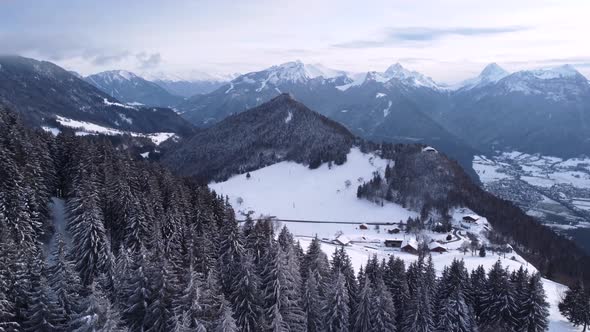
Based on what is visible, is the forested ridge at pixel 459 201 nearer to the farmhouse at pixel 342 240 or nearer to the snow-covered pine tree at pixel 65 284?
the farmhouse at pixel 342 240

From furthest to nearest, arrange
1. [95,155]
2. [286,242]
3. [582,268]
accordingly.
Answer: [582,268]
[95,155]
[286,242]

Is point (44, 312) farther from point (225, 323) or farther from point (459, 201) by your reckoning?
point (459, 201)

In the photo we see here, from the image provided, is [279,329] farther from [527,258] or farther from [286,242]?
[527,258]

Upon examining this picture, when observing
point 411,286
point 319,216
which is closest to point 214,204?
point 411,286

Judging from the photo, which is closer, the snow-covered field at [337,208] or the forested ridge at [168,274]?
the forested ridge at [168,274]

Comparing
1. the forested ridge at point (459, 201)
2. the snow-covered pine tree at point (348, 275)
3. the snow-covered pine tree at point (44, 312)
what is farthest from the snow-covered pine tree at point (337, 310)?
the forested ridge at point (459, 201)

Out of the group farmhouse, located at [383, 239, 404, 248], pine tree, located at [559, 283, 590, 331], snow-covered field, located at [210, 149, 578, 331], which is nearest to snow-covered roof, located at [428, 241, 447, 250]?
snow-covered field, located at [210, 149, 578, 331]
